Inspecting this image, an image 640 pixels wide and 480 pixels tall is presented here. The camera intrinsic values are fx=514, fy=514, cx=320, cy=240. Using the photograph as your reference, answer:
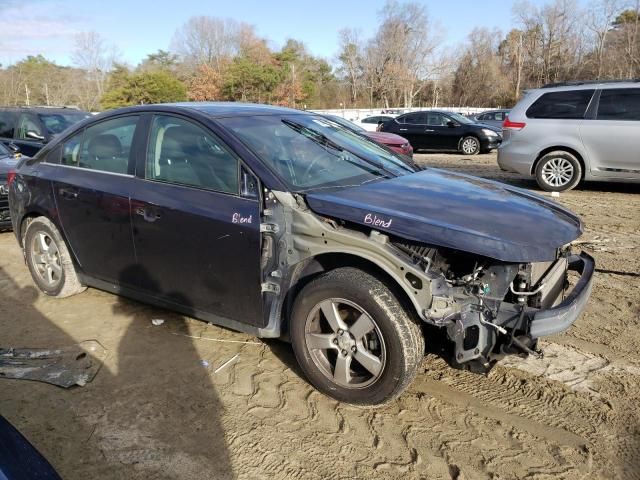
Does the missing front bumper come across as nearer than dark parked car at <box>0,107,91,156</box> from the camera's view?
Yes

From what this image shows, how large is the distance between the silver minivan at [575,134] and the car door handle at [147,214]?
23.9 ft

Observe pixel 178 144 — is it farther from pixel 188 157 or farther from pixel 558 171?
pixel 558 171

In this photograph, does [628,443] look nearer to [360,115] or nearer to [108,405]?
[108,405]

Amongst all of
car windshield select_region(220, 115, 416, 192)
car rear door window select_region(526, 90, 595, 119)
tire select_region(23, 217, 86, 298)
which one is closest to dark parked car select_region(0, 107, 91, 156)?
tire select_region(23, 217, 86, 298)

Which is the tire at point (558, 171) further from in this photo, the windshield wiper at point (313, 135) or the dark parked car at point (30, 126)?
the dark parked car at point (30, 126)

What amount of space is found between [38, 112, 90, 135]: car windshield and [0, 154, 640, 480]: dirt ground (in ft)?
22.4

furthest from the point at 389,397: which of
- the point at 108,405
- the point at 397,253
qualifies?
the point at 108,405

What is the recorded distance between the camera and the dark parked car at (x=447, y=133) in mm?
16219

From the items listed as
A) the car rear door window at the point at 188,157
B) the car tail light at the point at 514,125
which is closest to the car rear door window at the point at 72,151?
the car rear door window at the point at 188,157

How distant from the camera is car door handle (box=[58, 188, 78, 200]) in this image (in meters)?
4.00

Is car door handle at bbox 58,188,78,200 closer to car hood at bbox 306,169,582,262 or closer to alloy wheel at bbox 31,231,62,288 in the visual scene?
alloy wheel at bbox 31,231,62,288

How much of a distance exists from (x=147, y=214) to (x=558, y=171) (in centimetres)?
753

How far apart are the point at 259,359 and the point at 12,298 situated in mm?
2609

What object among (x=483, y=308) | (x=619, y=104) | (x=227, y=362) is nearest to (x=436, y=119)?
(x=619, y=104)
